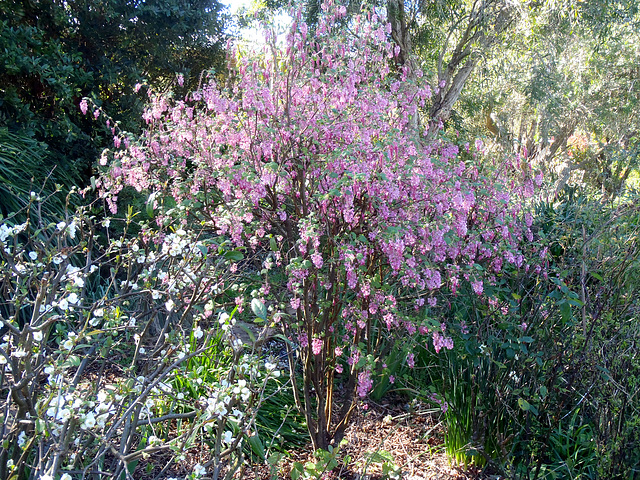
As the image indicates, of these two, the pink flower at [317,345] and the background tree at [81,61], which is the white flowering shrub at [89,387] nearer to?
the pink flower at [317,345]

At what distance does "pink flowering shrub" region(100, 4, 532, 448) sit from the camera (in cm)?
262

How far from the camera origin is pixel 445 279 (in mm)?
3137

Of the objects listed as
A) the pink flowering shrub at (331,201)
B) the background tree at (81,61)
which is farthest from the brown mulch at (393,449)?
the background tree at (81,61)

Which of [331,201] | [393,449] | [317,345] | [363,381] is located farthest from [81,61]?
[393,449]

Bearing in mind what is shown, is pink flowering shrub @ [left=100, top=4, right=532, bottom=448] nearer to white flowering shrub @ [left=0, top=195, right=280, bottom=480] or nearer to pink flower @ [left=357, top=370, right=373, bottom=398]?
pink flower @ [left=357, top=370, right=373, bottom=398]

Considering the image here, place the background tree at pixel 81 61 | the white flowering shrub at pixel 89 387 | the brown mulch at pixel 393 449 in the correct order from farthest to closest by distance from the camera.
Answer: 1. the background tree at pixel 81 61
2. the brown mulch at pixel 393 449
3. the white flowering shrub at pixel 89 387

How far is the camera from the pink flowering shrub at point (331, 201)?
8.60 feet

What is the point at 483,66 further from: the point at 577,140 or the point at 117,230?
the point at 577,140

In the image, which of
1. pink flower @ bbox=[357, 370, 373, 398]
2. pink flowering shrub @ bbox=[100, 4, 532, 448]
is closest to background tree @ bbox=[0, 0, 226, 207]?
pink flowering shrub @ bbox=[100, 4, 532, 448]

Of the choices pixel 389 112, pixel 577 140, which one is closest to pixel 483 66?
pixel 389 112

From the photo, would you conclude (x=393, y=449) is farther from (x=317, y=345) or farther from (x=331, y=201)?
(x=331, y=201)

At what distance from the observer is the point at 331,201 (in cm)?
278

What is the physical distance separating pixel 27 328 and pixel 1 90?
4.44 m

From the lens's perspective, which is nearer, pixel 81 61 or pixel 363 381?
pixel 363 381
